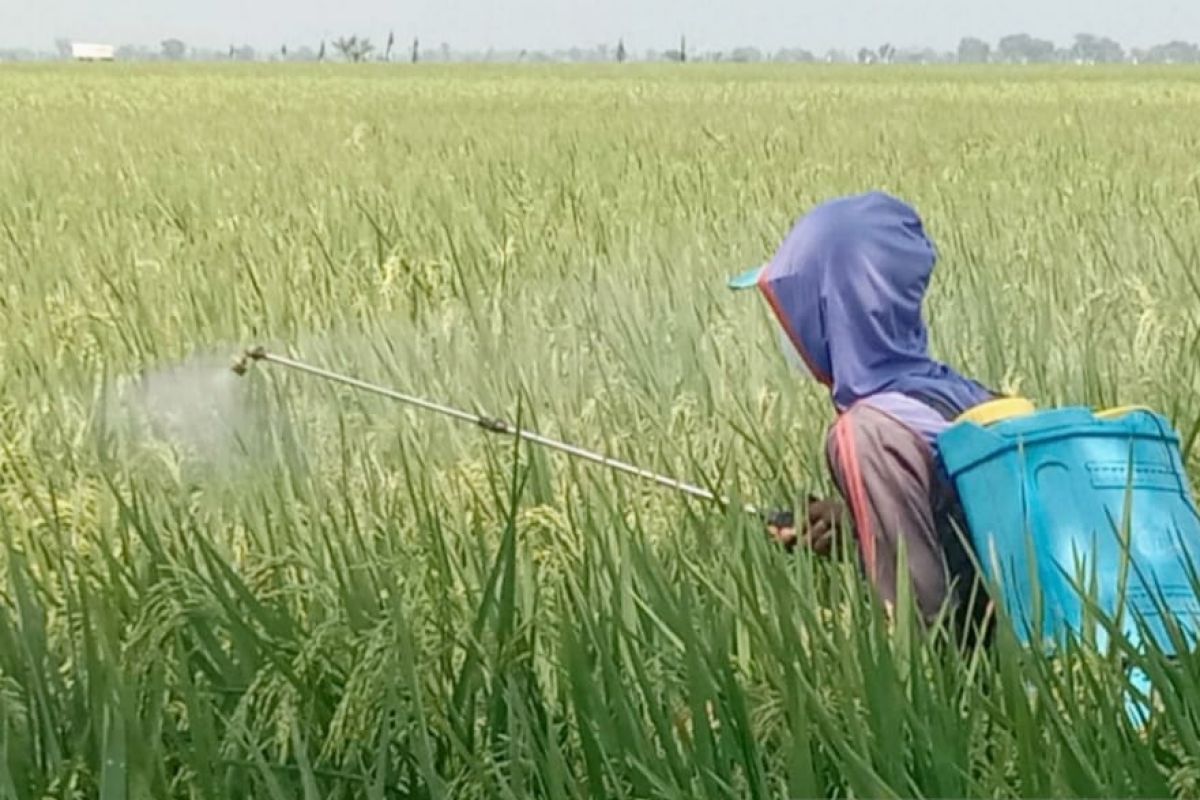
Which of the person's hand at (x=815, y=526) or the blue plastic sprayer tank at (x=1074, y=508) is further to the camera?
the person's hand at (x=815, y=526)

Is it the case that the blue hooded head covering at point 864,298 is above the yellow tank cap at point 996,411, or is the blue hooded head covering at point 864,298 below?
above

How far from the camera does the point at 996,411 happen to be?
1520 mm

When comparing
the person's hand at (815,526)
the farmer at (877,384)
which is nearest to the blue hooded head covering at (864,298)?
the farmer at (877,384)

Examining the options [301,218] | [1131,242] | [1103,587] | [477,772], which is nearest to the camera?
[477,772]

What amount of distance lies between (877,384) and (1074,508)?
280mm

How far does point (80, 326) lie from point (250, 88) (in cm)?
1430

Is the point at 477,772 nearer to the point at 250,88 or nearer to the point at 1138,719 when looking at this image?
the point at 1138,719

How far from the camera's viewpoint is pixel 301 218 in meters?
4.58

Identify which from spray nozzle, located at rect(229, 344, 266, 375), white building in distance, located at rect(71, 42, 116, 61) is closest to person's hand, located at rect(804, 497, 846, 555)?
spray nozzle, located at rect(229, 344, 266, 375)

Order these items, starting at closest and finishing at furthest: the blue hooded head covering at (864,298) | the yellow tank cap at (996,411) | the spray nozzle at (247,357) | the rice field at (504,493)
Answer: the rice field at (504,493) → the yellow tank cap at (996,411) → the blue hooded head covering at (864,298) → the spray nozzle at (247,357)

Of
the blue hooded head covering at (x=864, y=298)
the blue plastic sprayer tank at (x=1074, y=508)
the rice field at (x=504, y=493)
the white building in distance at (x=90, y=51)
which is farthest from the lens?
the white building in distance at (x=90, y=51)

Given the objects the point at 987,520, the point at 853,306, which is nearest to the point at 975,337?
the point at 853,306

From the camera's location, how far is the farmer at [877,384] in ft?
4.99

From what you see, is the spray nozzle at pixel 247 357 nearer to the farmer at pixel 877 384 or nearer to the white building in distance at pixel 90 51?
the farmer at pixel 877 384
